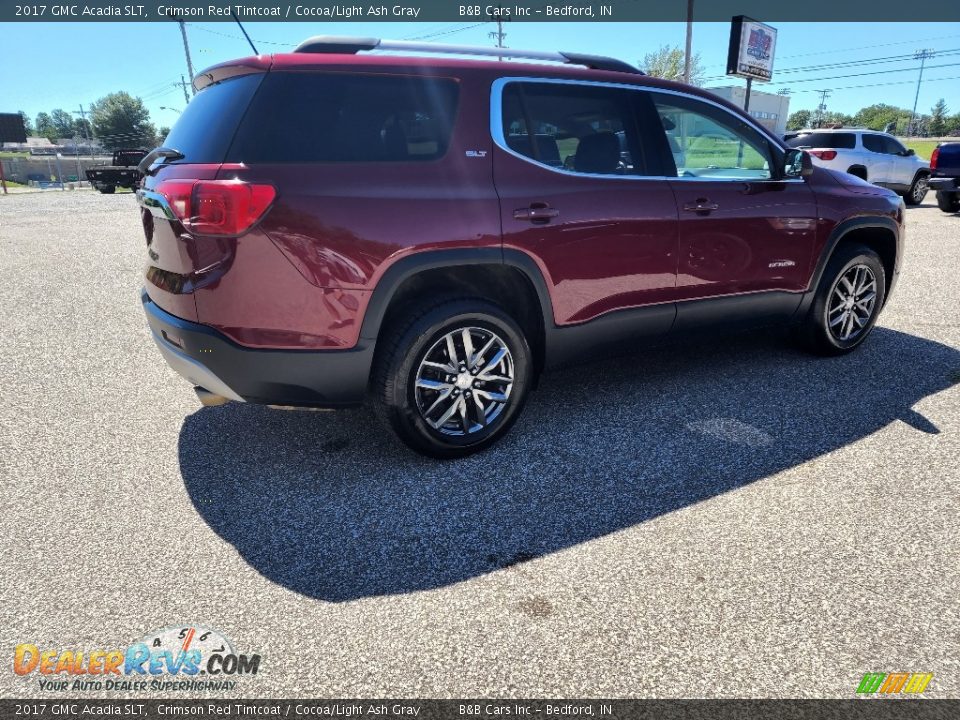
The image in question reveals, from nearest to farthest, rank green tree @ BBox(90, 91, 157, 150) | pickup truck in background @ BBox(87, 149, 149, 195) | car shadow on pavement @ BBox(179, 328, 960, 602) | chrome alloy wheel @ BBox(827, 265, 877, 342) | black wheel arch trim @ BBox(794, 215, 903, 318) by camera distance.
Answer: car shadow on pavement @ BBox(179, 328, 960, 602) < black wheel arch trim @ BBox(794, 215, 903, 318) < chrome alloy wheel @ BBox(827, 265, 877, 342) < pickup truck in background @ BBox(87, 149, 149, 195) < green tree @ BBox(90, 91, 157, 150)

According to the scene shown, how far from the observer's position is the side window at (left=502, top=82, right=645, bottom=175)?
3.13 m

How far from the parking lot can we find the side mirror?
51.7 inches

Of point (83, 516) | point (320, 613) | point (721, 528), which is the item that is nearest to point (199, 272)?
point (83, 516)

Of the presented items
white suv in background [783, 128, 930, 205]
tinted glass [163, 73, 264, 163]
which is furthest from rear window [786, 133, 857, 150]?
tinted glass [163, 73, 264, 163]

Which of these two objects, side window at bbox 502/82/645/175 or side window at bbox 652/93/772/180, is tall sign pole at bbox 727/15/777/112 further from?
side window at bbox 502/82/645/175

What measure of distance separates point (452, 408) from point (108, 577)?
1.56m

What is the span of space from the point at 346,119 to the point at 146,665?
2.17 metres

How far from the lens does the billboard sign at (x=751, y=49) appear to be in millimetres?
25188

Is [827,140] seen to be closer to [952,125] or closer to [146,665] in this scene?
[146,665]

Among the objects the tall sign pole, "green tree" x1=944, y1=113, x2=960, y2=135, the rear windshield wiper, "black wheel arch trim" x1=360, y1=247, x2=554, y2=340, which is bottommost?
"green tree" x1=944, y1=113, x2=960, y2=135

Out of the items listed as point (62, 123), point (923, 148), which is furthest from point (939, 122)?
point (62, 123)

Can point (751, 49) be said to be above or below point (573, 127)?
above

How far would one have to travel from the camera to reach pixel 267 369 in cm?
270

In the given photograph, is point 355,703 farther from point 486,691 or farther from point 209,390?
point 209,390
